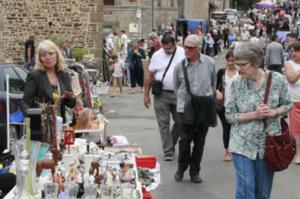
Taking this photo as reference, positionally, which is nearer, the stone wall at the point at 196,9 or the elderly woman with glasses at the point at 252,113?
the elderly woman with glasses at the point at 252,113

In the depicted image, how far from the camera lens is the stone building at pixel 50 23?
2483 centimetres

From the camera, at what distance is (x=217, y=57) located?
117 ft

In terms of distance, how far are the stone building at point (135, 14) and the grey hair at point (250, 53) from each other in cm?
4456

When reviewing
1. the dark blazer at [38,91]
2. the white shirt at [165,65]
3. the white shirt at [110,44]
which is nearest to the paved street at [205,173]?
the white shirt at [165,65]

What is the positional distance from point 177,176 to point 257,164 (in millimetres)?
2865

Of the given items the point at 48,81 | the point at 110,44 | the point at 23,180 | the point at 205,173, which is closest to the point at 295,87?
the point at 205,173

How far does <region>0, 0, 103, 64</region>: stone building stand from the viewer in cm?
2483

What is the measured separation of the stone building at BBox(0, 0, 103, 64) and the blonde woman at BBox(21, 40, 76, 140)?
59.1 feet

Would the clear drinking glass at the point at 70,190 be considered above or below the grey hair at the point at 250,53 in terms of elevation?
below

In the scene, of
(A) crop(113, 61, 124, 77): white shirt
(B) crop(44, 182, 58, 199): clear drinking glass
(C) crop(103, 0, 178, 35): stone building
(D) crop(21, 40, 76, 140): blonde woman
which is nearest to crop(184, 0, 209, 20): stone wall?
(C) crop(103, 0, 178, 35): stone building

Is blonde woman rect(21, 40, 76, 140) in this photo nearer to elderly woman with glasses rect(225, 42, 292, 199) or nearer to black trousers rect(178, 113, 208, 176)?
black trousers rect(178, 113, 208, 176)

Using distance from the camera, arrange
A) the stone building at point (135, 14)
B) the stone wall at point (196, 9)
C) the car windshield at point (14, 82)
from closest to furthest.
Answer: the car windshield at point (14, 82) < the stone building at point (135, 14) < the stone wall at point (196, 9)

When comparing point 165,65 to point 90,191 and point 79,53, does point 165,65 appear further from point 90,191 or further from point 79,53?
point 79,53

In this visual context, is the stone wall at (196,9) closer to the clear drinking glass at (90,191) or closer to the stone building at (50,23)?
the stone building at (50,23)
